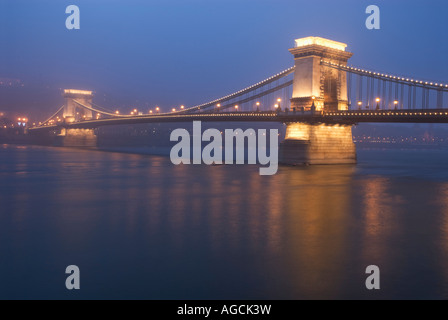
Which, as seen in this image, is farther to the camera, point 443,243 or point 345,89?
point 345,89

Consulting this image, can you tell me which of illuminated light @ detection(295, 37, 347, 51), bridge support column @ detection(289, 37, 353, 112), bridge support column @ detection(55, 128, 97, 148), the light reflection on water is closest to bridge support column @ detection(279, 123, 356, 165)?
bridge support column @ detection(289, 37, 353, 112)

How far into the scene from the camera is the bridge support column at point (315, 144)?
153 feet

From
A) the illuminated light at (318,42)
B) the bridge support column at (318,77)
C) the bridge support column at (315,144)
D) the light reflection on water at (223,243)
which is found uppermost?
the illuminated light at (318,42)

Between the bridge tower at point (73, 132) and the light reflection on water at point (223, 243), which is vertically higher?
the bridge tower at point (73, 132)

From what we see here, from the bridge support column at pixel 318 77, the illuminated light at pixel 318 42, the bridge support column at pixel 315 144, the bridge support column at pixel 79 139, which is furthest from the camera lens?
the bridge support column at pixel 79 139

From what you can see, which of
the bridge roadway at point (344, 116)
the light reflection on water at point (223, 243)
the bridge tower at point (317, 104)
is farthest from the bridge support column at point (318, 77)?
the light reflection on water at point (223, 243)

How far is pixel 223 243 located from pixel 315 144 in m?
36.7

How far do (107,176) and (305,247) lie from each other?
25.4 m

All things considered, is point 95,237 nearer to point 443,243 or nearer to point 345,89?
point 443,243

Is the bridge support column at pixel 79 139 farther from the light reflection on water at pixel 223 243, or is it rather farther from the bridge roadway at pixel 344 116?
the light reflection on water at pixel 223 243

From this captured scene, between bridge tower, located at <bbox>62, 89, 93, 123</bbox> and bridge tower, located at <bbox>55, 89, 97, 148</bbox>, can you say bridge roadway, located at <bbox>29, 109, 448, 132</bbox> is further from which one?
bridge tower, located at <bbox>62, 89, 93, 123</bbox>

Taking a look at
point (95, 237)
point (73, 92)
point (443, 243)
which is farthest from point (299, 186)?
point (73, 92)

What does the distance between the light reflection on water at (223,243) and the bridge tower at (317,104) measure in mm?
23197

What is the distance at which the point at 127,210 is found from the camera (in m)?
17.9
